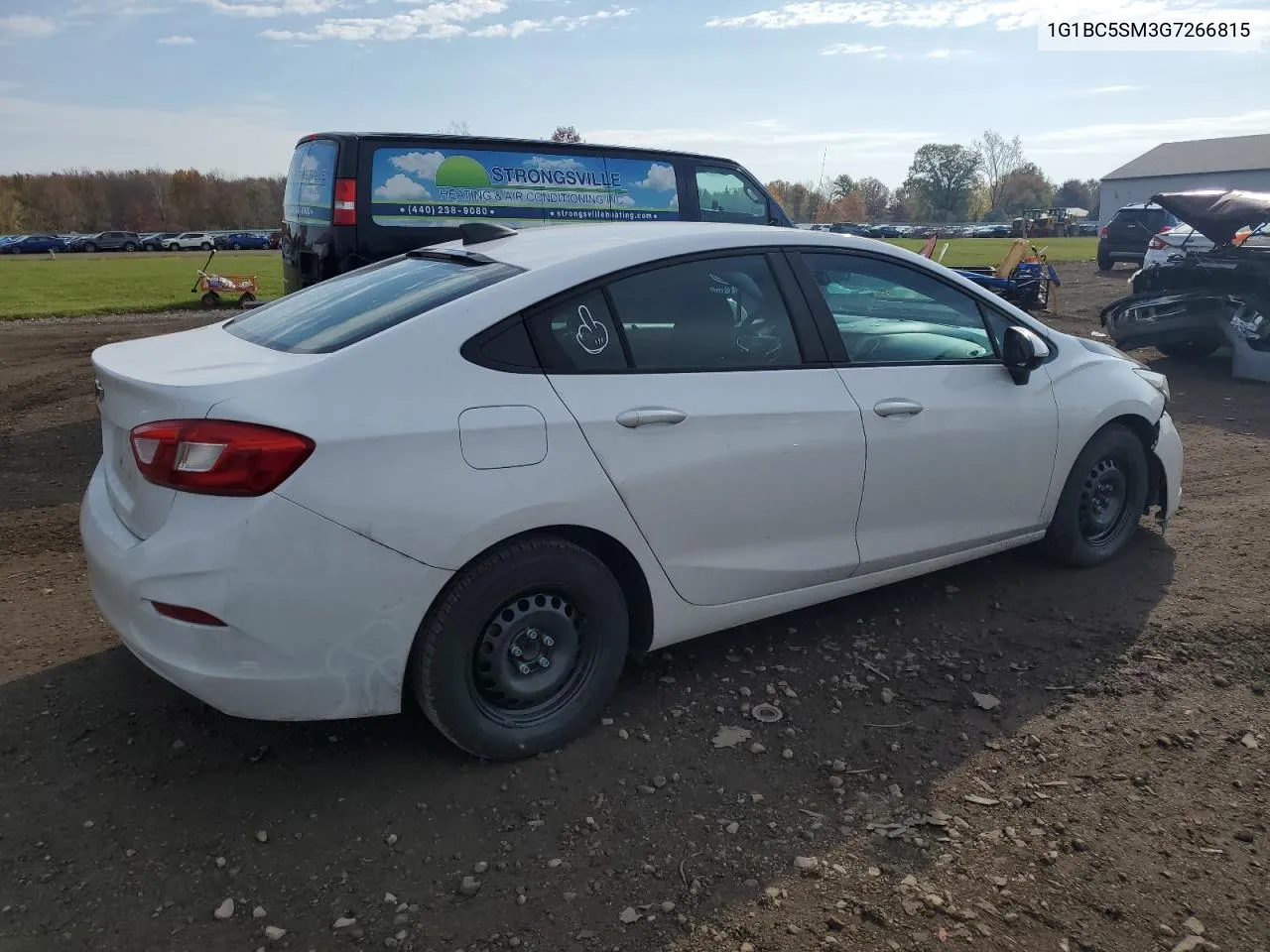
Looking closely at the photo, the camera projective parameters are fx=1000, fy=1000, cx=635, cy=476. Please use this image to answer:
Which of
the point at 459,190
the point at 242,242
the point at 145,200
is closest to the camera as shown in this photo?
the point at 459,190

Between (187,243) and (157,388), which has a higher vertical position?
(157,388)

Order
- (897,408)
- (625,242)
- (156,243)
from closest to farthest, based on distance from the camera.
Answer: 1. (625,242)
2. (897,408)
3. (156,243)

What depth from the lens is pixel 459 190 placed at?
8.48 meters

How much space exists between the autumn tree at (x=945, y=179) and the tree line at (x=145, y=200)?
2466 inches

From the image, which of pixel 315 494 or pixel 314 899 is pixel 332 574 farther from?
pixel 314 899

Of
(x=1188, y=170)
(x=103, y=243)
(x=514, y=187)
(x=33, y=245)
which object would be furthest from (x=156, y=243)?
(x=1188, y=170)

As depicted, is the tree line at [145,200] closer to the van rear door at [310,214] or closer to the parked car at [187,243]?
the parked car at [187,243]

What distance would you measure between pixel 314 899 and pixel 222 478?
114 centimetres

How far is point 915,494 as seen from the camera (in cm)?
403

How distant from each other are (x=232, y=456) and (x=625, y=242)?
158 centimetres

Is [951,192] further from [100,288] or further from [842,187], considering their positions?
[100,288]

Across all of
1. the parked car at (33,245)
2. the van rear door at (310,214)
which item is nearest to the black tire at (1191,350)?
the van rear door at (310,214)

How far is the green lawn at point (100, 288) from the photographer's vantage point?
63.2 feet

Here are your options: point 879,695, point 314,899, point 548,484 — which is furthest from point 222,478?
point 879,695
